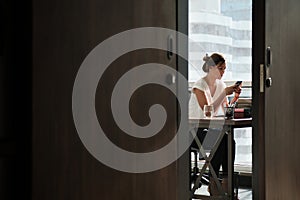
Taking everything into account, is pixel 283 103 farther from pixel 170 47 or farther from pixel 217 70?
pixel 217 70

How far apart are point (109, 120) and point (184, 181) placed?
0.65 m

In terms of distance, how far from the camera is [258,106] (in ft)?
8.55

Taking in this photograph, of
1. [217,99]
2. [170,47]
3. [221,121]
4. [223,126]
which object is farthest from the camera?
[217,99]

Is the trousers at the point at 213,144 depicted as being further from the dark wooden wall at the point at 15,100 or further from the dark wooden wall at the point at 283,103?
the dark wooden wall at the point at 15,100

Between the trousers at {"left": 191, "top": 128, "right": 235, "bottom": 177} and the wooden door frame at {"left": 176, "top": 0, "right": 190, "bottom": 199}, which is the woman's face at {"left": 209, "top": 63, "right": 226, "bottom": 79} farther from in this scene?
the wooden door frame at {"left": 176, "top": 0, "right": 190, "bottom": 199}

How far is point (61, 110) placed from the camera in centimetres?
153

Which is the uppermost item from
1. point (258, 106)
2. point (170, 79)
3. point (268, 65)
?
point (268, 65)

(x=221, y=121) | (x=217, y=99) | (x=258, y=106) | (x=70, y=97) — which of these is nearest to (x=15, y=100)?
(x=70, y=97)

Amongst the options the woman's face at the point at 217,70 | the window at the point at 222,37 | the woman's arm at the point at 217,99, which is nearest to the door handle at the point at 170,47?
the woman's arm at the point at 217,99

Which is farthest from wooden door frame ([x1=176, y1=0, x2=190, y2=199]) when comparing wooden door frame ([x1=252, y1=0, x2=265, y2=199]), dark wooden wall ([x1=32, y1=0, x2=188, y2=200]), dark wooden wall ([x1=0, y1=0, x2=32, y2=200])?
dark wooden wall ([x1=0, y1=0, x2=32, y2=200])

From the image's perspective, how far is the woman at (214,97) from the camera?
13.4 ft

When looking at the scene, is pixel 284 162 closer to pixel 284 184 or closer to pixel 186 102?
pixel 284 184

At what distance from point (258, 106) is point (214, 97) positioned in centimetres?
167

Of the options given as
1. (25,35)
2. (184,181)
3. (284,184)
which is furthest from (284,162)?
(25,35)
